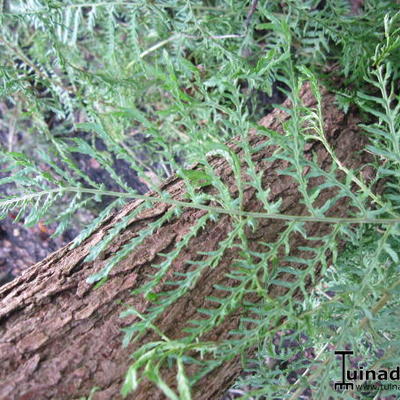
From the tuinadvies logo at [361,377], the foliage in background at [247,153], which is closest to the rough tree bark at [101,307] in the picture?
the foliage in background at [247,153]

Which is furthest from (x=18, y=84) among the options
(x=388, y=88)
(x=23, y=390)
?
(x=388, y=88)

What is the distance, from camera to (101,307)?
952 mm

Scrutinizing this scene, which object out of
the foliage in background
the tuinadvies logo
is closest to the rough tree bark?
the foliage in background

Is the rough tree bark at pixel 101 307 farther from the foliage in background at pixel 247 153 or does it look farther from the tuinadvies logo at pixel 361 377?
the tuinadvies logo at pixel 361 377

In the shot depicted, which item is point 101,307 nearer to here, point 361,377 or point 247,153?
point 247,153

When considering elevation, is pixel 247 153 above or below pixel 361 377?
above

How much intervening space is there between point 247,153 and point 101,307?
48cm

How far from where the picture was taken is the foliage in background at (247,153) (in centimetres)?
86

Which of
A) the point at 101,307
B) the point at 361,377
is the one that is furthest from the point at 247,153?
the point at 361,377

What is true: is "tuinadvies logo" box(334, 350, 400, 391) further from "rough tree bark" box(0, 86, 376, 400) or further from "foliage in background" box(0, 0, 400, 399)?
"rough tree bark" box(0, 86, 376, 400)

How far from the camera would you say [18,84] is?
127 cm

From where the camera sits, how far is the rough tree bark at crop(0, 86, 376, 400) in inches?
34.6

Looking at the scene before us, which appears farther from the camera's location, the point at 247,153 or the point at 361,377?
the point at 361,377

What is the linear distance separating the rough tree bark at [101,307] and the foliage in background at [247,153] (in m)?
0.05
